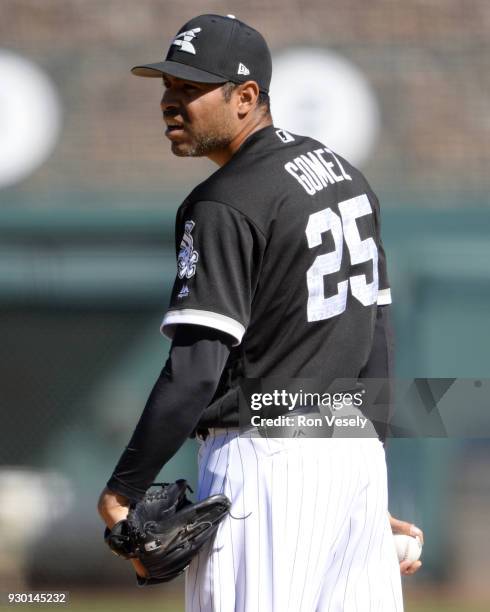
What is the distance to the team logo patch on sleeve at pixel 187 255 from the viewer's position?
2.16 m

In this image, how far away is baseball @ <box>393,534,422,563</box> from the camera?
2.62m

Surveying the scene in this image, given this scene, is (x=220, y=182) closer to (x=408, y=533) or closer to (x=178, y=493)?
(x=178, y=493)

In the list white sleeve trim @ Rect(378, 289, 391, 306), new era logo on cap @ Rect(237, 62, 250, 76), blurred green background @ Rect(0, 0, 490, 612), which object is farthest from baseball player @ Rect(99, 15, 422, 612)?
blurred green background @ Rect(0, 0, 490, 612)

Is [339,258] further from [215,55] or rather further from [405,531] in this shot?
[405,531]

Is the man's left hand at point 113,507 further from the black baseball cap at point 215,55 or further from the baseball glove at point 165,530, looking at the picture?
the black baseball cap at point 215,55

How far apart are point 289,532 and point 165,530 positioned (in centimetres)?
26

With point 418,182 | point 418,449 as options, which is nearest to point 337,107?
point 418,182

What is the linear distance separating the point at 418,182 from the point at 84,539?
2.33 metres

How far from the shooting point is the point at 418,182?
5.54m

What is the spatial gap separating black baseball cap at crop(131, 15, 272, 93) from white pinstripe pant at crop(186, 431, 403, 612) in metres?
0.74

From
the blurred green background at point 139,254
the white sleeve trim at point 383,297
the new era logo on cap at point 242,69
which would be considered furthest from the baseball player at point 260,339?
the blurred green background at point 139,254

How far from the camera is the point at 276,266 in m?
2.22

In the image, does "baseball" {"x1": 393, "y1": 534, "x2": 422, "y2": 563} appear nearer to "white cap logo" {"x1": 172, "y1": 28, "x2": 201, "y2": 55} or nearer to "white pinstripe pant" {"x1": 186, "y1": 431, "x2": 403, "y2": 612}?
"white pinstripe pant" {"x1": 186, "y1": 431, "x2": 403, "y2": 612}

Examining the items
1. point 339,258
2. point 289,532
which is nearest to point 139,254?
point 339,258
